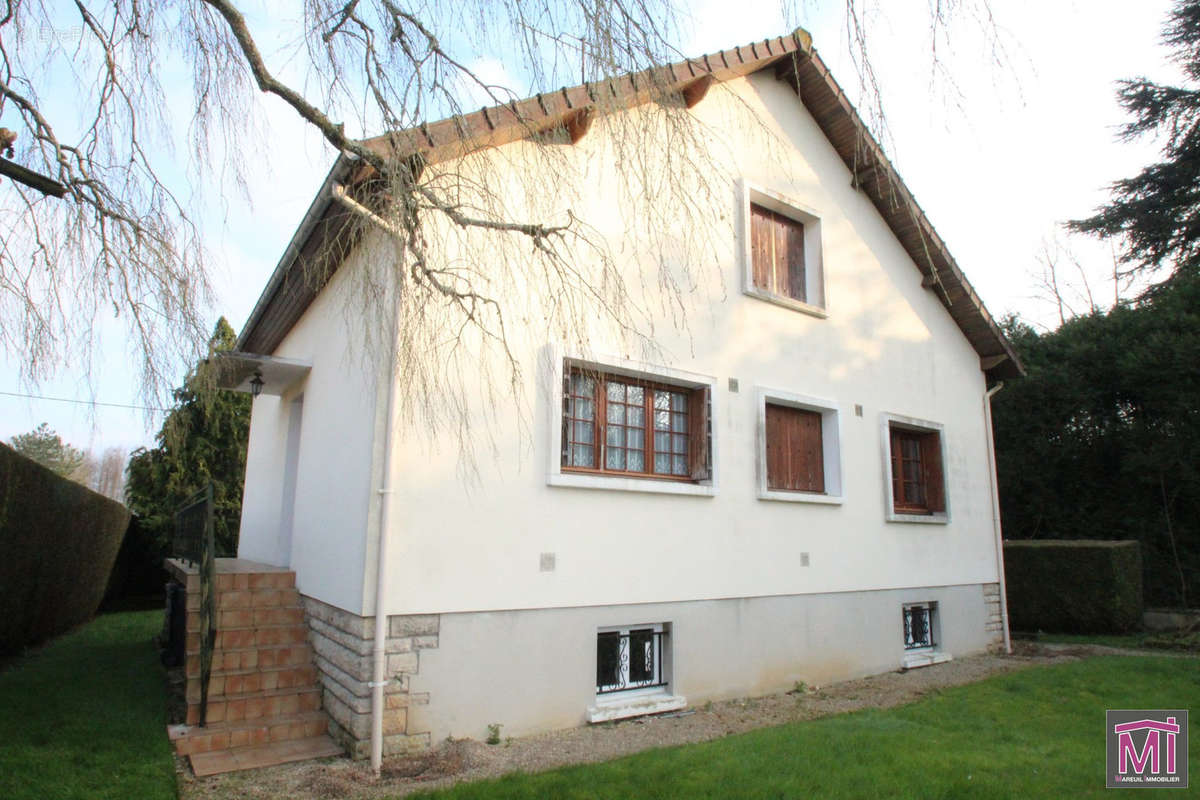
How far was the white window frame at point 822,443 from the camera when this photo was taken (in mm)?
7656

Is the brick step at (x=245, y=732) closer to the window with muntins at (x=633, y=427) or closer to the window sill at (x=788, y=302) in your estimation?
the window with muntins at (x=633, y=427)

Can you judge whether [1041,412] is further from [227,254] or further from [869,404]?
[227,254]

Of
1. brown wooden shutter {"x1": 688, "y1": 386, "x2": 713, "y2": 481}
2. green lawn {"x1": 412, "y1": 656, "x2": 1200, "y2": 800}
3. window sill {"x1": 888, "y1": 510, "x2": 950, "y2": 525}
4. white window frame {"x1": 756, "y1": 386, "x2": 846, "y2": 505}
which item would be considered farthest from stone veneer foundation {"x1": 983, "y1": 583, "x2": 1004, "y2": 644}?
brown wooden shutter {"x1": 688, "y1": 386, "x2": 713, "y2": 481}

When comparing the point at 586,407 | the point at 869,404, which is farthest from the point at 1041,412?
the point at 586,407

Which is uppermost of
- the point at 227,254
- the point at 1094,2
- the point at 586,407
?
the point at 1094,2

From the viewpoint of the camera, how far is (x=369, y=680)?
16.7 ft

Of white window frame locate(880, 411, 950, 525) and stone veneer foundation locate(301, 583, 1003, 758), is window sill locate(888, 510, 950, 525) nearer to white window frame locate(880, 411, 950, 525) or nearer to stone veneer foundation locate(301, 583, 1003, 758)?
white window frame locate(880, 411, 950, 525)

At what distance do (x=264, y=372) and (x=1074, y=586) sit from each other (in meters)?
11.7

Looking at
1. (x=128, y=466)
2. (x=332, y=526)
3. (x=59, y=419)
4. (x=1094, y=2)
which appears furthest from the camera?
(x=128, y=466)

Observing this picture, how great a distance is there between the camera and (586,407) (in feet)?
22.0

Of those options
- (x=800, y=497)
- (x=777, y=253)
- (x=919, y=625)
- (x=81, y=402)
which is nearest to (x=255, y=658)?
(x=81, y=402)

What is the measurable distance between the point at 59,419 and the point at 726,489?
5.37 meters

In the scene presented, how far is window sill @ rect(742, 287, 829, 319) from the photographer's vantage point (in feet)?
26.2

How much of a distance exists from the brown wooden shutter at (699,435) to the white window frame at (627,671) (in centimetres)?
149
